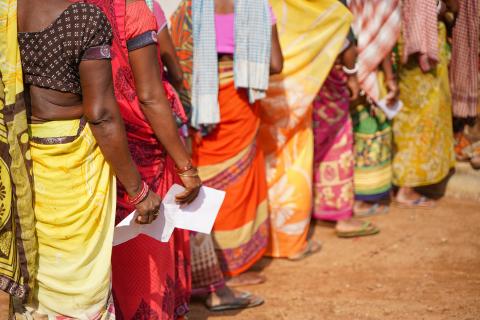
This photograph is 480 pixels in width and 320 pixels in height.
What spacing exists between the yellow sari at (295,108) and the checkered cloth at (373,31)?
588 millimetres

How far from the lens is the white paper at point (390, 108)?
5.57 metres

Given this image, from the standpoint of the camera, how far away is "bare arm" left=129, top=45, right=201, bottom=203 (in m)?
2.95

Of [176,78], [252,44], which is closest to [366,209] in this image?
[252,44]

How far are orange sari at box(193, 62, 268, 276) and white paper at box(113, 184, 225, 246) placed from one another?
44.4 inches

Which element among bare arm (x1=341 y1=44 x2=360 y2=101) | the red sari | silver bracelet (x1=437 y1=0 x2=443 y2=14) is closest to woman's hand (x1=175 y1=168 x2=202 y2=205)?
the red sari

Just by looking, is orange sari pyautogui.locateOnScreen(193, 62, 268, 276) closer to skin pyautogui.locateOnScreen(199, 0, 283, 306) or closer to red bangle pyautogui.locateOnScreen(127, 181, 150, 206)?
skin pyautogui.locateOnScreen(199, 0, 283, 306)

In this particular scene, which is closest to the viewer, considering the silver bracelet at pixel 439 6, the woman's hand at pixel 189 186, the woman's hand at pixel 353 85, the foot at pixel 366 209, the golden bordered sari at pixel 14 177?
the golden bordered sari at pixel 14 177

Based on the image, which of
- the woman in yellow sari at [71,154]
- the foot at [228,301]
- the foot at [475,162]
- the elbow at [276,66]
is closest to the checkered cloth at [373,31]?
the elbow at [276,66]

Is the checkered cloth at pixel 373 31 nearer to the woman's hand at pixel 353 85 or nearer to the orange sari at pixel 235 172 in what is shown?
the woman's hand at pixel 353 85

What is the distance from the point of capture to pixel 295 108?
4.88m

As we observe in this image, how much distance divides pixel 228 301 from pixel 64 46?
2.32 meters

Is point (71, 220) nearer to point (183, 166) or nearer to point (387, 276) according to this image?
point (183, 166)

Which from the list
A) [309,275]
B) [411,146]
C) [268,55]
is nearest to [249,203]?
[309,275]

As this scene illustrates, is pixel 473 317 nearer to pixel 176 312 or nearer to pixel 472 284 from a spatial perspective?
pixel 472 284
